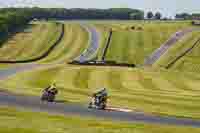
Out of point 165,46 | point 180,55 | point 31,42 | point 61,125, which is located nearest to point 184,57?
point 180,55

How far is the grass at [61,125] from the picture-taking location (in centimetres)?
3033

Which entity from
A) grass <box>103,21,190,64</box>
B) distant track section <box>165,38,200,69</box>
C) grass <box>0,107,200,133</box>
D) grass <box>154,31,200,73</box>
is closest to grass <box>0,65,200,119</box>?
grass <box>0,107,200,133</box>

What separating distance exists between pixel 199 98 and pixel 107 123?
82.5ft

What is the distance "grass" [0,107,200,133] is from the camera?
3033cm

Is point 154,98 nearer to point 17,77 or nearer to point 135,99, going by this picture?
point 135,99

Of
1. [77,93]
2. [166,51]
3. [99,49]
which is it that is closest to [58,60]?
[99,49]

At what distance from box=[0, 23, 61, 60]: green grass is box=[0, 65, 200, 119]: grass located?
39.9m

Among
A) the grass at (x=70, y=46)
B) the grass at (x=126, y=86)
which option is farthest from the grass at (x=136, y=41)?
the grass at (x=126, y=86)

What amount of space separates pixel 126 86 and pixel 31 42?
80.7 meters

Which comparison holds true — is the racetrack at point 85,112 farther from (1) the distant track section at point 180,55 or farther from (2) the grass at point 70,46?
(2) the grass at point 70,46

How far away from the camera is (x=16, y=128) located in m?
30.0

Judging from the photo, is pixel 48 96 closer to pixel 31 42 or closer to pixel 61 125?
pixel 61 125

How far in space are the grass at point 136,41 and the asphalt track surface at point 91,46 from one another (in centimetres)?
429

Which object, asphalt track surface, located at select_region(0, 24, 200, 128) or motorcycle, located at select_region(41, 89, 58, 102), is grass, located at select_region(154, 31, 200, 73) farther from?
asphalt track surface, located at select_region(0, 24, 200, 128)
